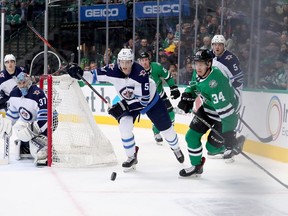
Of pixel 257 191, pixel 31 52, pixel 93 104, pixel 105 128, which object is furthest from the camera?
pixel 31 52

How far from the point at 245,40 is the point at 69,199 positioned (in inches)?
76.7

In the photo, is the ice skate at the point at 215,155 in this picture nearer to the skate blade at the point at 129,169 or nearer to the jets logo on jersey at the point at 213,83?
the skate blade at the point at 129,169

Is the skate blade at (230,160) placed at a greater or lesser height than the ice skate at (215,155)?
greater

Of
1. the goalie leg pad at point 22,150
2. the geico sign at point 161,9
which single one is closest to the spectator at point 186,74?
the geico sign at point 161,9

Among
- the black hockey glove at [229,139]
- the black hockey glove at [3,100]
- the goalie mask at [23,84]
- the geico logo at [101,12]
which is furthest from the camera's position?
the geico logo at [101,12]

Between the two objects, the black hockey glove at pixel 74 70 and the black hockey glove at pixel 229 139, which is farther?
the black hockey glove at pixel 74 70

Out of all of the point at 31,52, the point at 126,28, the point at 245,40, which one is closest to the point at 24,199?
the point at 245,40

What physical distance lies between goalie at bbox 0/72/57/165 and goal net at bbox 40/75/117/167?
0.08 meters

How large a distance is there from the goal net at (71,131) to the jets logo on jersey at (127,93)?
0.47 metres

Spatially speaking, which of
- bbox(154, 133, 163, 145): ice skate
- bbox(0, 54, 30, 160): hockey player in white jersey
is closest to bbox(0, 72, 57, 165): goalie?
bbox(0, 54, 30, 160): hockey player in white jersey

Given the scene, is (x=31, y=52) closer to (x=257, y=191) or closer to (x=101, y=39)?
(x=101, y=39)

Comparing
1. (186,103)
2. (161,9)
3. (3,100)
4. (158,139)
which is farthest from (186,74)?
(186,103)

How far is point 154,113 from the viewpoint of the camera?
12.5 ft

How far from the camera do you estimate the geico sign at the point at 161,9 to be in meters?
7.22
